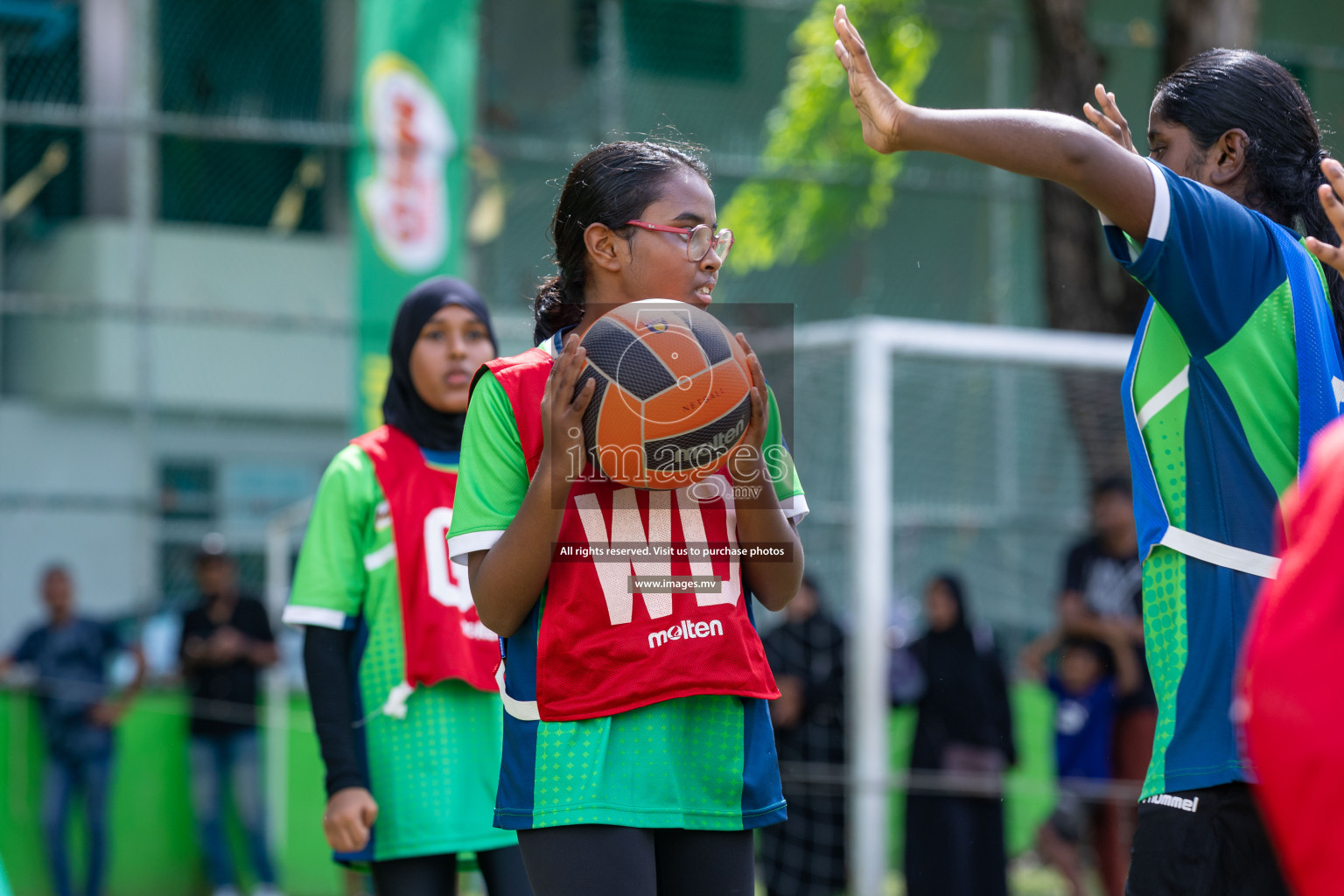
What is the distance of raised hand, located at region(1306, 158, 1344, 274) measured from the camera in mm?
2314

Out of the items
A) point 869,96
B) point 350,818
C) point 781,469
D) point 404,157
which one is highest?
point 404,157

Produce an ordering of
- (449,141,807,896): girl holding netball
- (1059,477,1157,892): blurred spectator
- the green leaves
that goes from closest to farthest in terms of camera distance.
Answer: (449,141,807,896): girl holding netball, (1059,477,1157,892): blurred spectator, the green leaves

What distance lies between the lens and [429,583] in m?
3.67

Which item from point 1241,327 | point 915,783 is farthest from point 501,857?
point 915,783

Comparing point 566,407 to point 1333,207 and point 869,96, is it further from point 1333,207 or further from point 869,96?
point 1333,207

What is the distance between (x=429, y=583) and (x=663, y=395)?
1.39m

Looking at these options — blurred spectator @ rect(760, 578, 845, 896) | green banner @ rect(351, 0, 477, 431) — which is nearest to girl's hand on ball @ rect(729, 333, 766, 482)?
blurred spectator @ rect(760, 578, 845, 896)

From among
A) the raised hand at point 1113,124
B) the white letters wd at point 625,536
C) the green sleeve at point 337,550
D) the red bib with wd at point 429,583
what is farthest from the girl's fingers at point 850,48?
the green sleeve at point 337,550

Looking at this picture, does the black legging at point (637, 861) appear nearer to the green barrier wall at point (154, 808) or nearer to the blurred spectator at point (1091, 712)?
the blurred spectator at point (1091, 712)

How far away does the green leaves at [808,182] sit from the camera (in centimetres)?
1242

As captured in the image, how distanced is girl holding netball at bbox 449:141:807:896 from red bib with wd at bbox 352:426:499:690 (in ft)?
3.23

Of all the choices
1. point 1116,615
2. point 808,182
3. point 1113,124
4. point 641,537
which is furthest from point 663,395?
point 808,182

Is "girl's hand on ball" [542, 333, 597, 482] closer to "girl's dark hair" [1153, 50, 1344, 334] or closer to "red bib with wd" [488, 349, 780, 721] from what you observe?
"red bib with wd" [488, 349, 780, 721]

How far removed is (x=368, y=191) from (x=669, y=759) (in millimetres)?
7942
